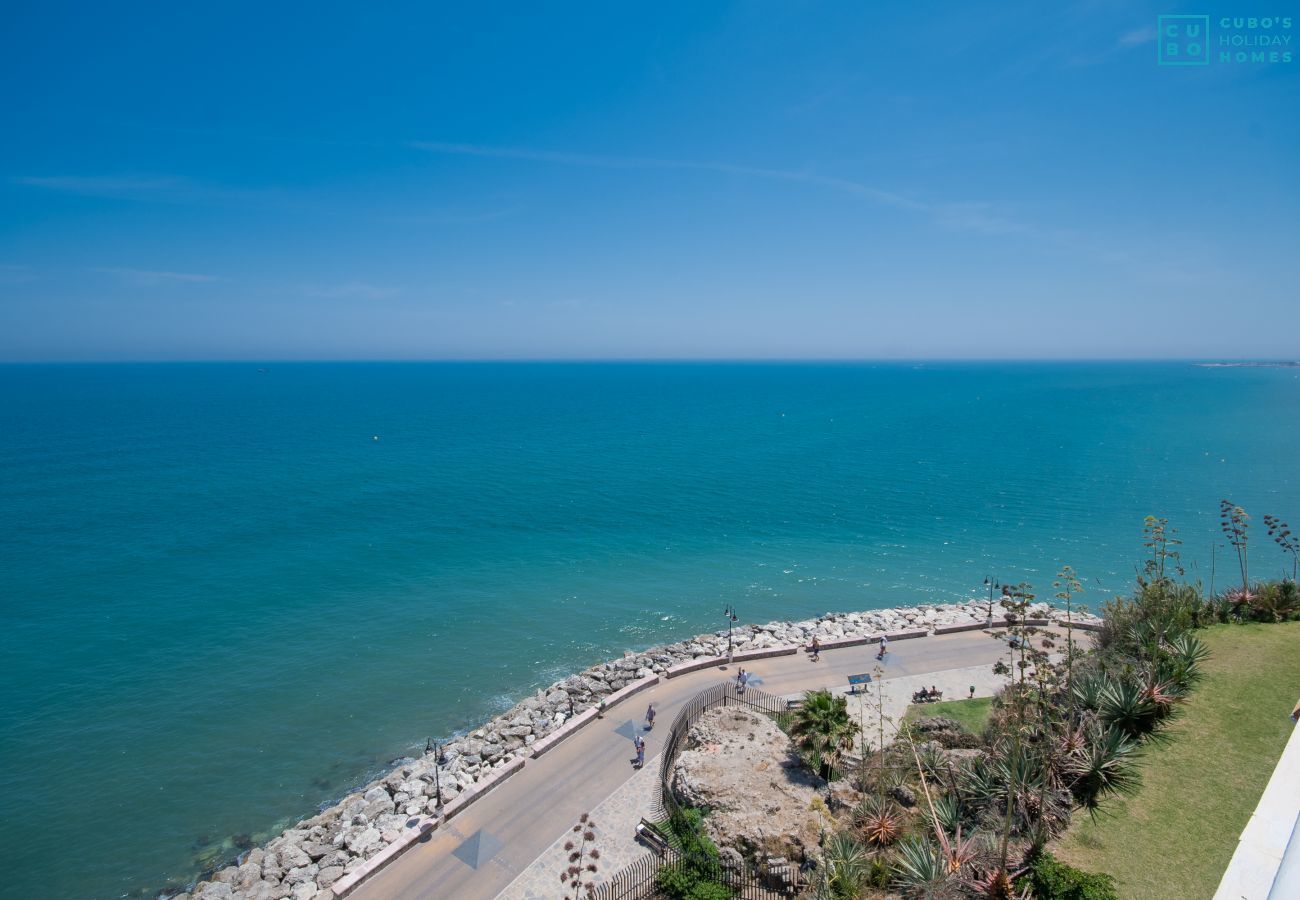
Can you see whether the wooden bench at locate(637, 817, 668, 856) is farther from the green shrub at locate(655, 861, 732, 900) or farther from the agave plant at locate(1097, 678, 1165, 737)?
the agave plant at locate(1097, 678, 1165, 737)

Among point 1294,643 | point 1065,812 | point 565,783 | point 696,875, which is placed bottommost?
point 565,783

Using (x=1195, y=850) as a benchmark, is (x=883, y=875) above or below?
below

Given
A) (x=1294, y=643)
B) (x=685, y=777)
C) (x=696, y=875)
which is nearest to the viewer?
(x=696, y=875)

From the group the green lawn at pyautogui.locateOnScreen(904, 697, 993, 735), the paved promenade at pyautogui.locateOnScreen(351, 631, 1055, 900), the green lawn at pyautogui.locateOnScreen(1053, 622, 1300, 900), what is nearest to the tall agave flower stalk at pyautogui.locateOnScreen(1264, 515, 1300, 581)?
the green lawn at pyautogui.locateOnScreen(1053, 622, 1300, 900)

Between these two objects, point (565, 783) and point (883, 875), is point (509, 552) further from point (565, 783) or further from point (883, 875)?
point (883, 875)

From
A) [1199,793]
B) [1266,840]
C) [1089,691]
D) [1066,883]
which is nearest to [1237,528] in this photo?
[1089,691]

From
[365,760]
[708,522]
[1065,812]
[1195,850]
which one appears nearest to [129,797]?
[365,760]

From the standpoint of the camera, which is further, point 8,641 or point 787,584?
point 787,584
